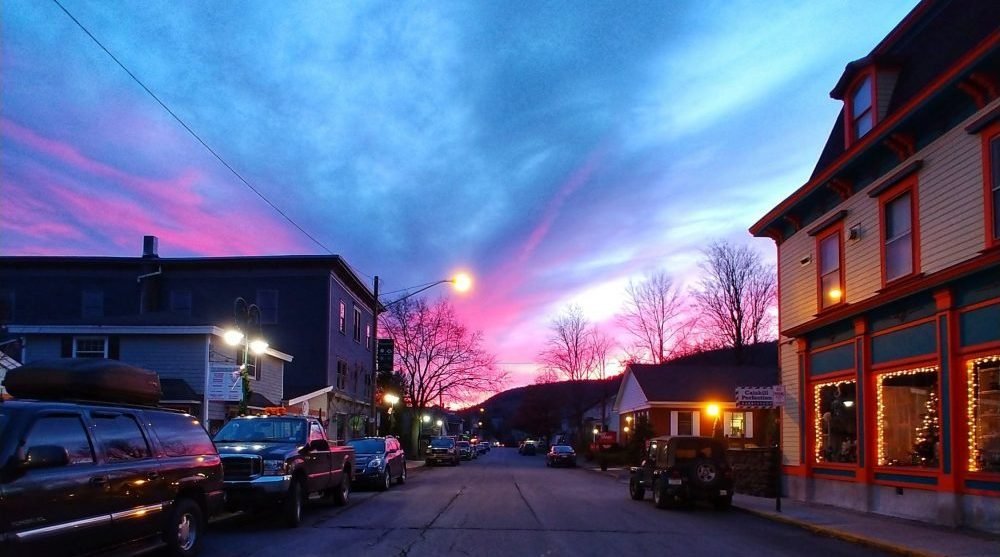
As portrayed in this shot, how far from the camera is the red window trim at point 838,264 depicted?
63.8ft

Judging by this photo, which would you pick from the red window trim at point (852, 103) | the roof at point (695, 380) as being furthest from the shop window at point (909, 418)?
the roof at point (695, 380)

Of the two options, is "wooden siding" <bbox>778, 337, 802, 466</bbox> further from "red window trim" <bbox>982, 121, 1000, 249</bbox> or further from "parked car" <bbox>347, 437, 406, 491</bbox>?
"parked car" <bbox>347, 437, 406, 491</bbox>

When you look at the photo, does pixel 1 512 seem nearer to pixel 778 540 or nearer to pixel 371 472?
pixel 778 540

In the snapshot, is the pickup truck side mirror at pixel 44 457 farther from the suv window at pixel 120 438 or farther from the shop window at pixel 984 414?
the shop window at pixel 984 414

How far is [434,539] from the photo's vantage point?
42.9 ft

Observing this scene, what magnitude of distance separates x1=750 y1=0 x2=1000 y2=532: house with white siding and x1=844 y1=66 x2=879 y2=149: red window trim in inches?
1.7

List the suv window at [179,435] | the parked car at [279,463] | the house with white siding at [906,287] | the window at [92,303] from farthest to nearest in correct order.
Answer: the window at [92,303] < the house with white siding at [906,287] < the parked car at [279,463] < the suv window at [179,435]

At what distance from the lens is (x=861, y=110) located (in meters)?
19.1

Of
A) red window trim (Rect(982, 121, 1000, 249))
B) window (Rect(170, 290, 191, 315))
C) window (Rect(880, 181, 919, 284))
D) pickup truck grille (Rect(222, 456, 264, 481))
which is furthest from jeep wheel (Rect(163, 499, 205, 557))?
window (Rect(170, 290, 191, 315))

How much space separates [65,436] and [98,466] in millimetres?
494

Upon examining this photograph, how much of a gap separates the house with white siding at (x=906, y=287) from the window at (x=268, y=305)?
86.5ft

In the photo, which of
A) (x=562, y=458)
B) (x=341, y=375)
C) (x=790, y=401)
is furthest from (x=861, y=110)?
(x=562, y=458)

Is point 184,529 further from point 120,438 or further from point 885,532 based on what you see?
point 885,532

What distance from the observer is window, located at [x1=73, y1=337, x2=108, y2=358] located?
95.1 ft
